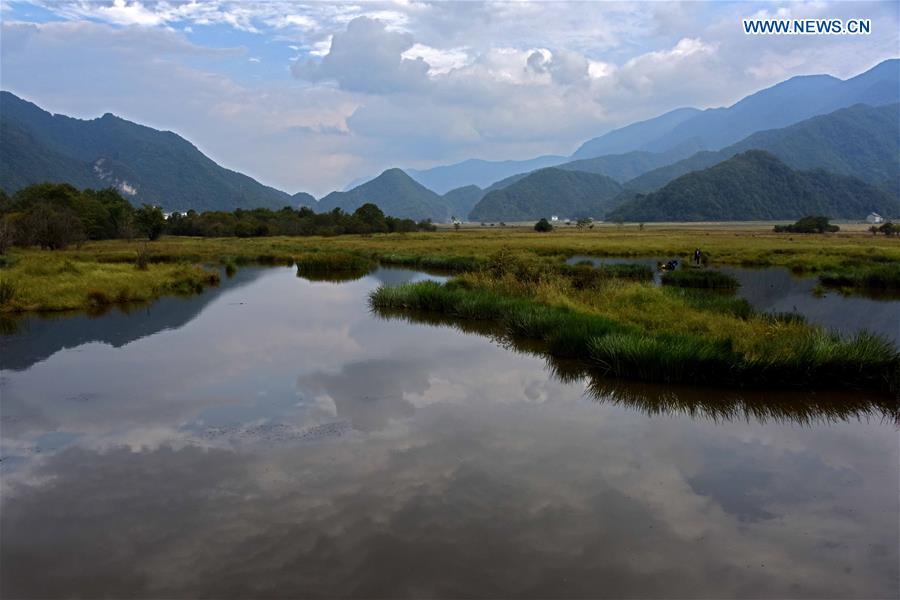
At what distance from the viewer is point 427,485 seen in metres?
9.20

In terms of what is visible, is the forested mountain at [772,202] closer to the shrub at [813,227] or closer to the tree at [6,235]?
the shrub at [813,227]

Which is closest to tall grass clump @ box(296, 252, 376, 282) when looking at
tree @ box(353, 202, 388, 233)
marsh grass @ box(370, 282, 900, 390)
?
marsh grass @ box(370, 282, 900, 390)

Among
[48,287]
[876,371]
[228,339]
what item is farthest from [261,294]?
[876,371]

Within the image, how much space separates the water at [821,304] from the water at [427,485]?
10.7 meters

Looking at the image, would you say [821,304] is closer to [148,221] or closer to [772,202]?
[148,221]

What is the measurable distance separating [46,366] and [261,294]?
16.6 metres

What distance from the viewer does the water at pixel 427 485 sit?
22.5 feet

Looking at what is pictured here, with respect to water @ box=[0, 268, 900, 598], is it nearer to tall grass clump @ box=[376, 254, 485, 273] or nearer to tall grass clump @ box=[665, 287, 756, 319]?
tall grass clump @ box=[665, 287, 756, 319]

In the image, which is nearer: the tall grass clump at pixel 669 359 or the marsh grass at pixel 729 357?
the marsh grass at pixel 729 357

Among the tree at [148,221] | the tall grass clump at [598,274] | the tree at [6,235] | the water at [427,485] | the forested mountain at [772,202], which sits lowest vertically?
the water at [427,485]

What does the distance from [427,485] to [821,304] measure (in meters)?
25.8

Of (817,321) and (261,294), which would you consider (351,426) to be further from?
(261,294)

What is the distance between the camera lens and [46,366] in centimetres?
1647

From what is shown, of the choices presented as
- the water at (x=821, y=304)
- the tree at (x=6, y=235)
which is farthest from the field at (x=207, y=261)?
the water at (x=821, y=304)
